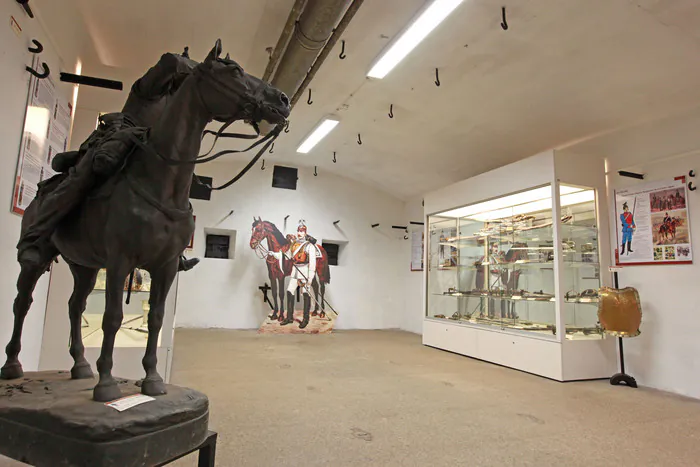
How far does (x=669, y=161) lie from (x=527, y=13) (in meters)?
2.32

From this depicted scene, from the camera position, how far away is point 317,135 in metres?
6.71

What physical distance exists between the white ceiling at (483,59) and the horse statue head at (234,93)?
1.97 m

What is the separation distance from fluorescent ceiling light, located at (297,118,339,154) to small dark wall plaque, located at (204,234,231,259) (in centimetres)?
271

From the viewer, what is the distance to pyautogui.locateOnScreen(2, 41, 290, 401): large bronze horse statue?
4.50ft

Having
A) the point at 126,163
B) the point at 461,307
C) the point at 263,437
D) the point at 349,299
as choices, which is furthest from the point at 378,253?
the point at 126,163

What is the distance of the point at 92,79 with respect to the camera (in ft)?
9.17

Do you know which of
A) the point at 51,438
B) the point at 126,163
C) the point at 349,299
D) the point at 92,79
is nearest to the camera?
the point at 51,438

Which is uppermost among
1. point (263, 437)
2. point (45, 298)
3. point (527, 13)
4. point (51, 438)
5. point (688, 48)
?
point (527, 13)

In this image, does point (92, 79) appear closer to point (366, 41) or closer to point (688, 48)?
point (366, 41)

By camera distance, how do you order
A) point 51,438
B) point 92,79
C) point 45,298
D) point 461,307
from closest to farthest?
1. point 51,438
2. point 92,79
3. point 45,298
4. point 461,307

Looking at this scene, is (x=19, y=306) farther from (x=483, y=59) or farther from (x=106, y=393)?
(x=483, y=59)

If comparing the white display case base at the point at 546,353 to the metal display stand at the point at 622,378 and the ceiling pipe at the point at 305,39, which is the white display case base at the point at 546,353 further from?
the ceiling pipe at the point at 305,39

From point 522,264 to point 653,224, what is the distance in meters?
1.48

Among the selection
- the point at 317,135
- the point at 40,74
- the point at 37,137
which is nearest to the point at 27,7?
the point at 40,74
